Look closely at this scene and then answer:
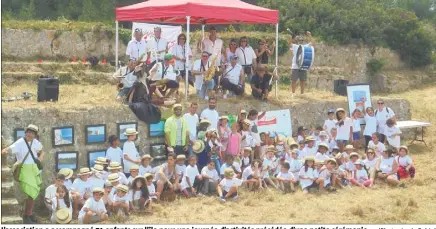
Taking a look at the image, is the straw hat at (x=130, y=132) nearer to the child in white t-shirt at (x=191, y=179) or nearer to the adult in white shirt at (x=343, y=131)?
the child in white t-shirt at (x=191, y=179)

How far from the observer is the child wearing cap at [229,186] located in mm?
11328

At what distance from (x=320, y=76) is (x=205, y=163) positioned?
35.3ft

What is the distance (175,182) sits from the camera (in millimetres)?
11391

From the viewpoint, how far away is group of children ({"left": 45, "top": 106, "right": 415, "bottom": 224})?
10203 millimetres

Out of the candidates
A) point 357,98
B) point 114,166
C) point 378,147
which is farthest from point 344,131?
point 114,166

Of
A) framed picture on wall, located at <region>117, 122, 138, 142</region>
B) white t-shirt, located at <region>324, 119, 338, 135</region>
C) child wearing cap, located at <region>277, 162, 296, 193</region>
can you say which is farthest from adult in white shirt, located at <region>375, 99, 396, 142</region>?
framed picture on wall, located at <region>117, 122, 138, 142</region>

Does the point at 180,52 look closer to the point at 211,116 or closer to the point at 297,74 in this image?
the point at 211,116

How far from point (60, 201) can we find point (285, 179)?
389cm

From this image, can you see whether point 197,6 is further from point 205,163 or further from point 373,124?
point 373,124

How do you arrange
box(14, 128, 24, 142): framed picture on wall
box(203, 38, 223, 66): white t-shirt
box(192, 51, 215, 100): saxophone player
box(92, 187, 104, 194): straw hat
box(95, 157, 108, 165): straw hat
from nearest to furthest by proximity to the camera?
box(92, 187, 104, 194): straw hat, box(95, 157, 108, 165): straw hat, box(14, 128, 24, 142): framed picture on wall, box(192, 51, 215, 100): saxophone player, box(203, 38, 223, 66): white t-shirt

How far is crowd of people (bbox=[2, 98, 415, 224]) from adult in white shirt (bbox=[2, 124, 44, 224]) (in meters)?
0.01

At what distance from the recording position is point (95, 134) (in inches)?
465

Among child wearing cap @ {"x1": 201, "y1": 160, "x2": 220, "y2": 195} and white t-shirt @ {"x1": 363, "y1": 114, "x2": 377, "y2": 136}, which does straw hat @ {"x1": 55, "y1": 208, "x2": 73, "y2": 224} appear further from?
white t-shirt @ {"x1": 363, "y1": 114, "x2": 377, "y2": 136}

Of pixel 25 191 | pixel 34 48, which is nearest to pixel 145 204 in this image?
pixel 25 191
